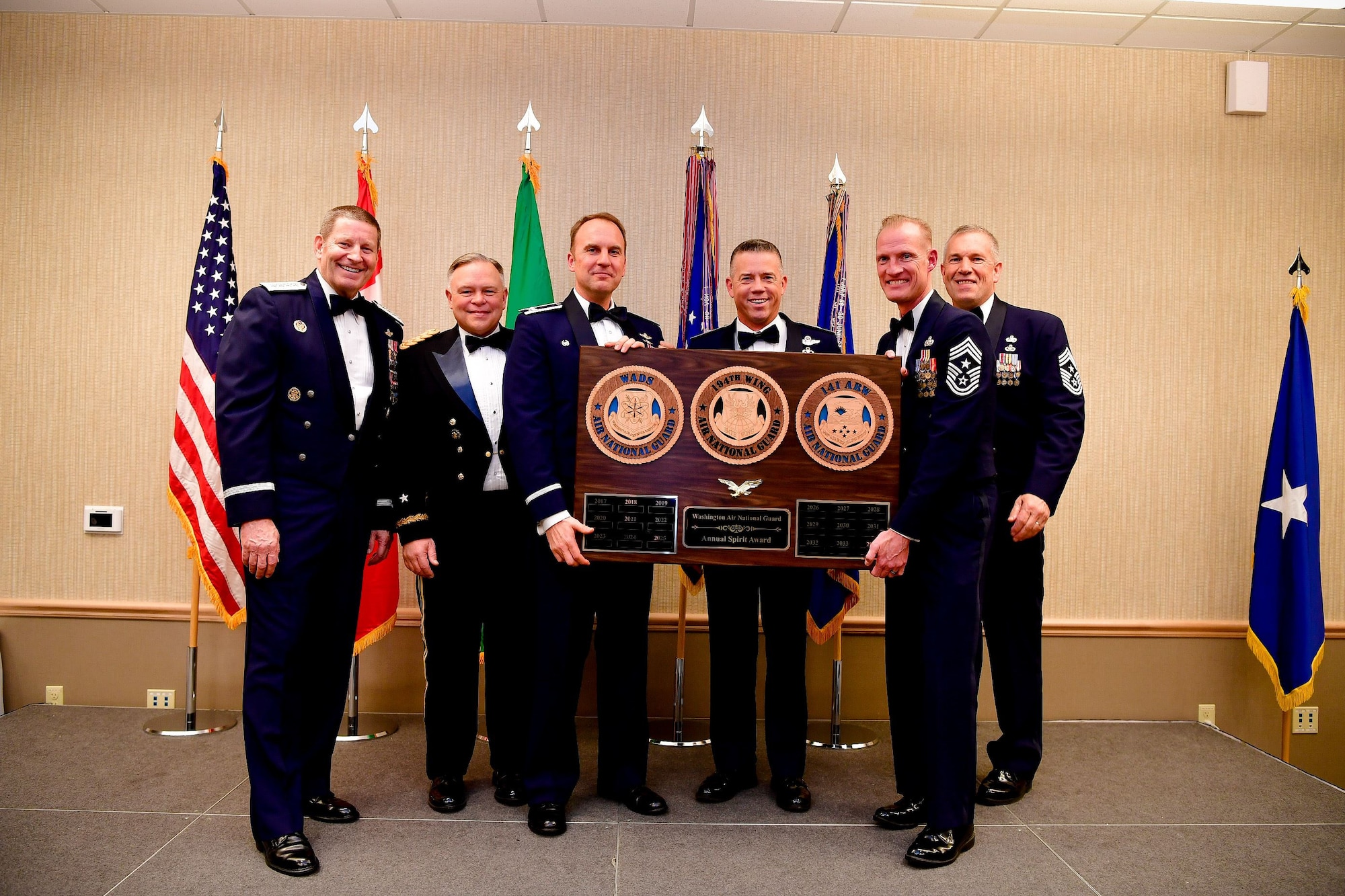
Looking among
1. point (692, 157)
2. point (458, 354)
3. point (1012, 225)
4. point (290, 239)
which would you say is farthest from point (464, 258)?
point (1012, 225)

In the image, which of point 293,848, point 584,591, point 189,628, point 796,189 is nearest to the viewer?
point 293,848

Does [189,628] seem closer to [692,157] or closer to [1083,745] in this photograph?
[692,157]

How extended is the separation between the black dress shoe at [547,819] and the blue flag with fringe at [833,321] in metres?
1.29

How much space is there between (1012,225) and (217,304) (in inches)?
137

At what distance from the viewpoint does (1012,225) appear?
3.79m

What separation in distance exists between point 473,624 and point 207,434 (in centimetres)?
145

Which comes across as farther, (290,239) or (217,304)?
(290,239)

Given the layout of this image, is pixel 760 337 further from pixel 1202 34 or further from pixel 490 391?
pixel 1202 34

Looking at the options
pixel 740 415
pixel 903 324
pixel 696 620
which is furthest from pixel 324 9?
pixel 696 620

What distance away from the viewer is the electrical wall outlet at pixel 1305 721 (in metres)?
3.84

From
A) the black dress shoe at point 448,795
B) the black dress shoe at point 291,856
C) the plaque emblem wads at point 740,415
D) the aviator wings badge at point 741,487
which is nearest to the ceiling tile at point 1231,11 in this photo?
the plaque emblem wads at point 740,415

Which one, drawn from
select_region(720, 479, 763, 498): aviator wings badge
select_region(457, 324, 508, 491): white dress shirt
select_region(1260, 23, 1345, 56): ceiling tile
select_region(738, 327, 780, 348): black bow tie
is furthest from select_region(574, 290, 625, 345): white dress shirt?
select_region(1260, 23, 1345, 56): ceiling tile

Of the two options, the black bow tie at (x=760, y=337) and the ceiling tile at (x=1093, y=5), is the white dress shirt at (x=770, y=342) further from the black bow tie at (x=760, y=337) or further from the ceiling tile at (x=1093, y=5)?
Answer: the ceiling tile at (x=1093, y=5)

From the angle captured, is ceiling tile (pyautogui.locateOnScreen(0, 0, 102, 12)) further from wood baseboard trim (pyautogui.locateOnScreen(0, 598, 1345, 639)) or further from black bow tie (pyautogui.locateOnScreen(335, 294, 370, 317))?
wood baseboard trim (pyautogui.locateOnScreen(0, 598, 1345, 639))
